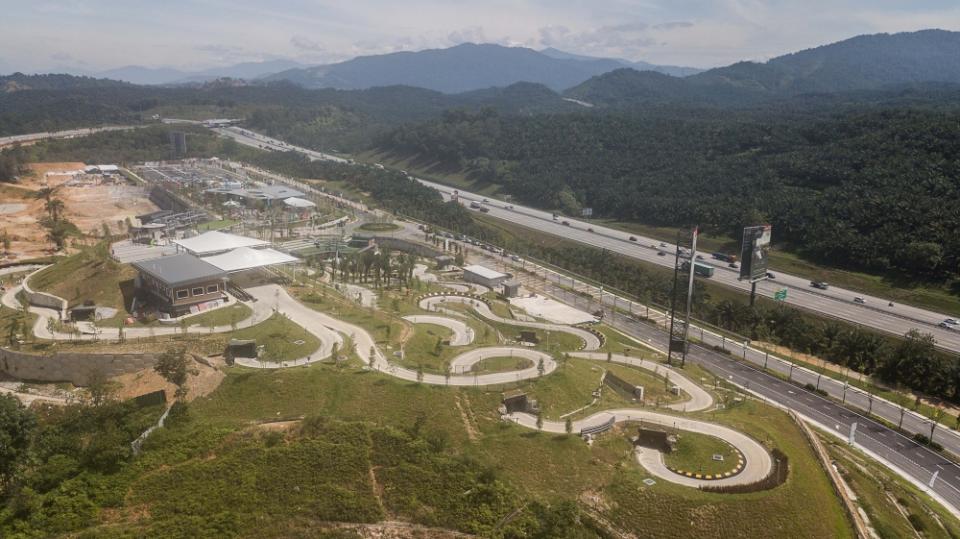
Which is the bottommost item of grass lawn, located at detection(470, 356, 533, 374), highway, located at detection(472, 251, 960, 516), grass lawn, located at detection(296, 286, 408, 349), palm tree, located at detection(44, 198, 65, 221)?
highway, located at detection(472, 251, 960, 516)

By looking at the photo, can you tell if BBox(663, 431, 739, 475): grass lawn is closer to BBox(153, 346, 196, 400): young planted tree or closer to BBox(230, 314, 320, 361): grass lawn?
BBox(230, 314, 320, 361): grass lawn

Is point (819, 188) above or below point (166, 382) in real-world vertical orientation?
above

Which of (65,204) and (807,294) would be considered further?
(65,204)

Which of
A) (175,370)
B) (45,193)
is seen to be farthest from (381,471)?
(45,193)

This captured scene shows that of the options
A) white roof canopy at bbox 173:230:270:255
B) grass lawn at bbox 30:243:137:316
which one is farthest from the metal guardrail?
white roof canopy at bbox 173:230:270:255

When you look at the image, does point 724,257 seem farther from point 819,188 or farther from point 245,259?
point 245,259

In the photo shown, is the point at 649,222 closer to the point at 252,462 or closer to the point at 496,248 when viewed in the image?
the point at 496,248

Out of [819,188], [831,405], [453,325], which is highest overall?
[819,188]

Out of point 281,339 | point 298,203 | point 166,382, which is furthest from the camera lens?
point 298,203
